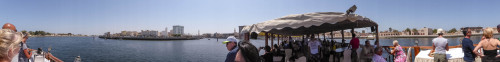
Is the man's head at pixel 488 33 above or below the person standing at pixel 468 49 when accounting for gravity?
above

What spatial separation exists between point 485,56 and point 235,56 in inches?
155

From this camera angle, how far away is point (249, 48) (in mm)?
2863

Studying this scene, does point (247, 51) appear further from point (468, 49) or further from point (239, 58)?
point (468, 49)

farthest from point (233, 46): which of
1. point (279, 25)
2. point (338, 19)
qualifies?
point (338, 19)

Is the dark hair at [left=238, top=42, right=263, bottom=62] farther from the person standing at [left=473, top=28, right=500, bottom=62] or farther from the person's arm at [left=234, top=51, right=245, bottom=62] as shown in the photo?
the person standing at [left=473, top=28, right=500, bottom=62]

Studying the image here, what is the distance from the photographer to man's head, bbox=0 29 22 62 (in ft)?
4.01

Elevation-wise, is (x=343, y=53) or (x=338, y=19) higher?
(x=338, y=19)

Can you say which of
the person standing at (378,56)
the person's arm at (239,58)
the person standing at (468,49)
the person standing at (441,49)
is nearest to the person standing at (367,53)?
the person standing at (378,56)

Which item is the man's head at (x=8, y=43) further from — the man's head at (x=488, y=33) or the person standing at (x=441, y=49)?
the person standing at (x=441, y=49)

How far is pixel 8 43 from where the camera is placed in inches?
49.8

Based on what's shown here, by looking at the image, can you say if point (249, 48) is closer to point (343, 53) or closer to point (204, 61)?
point (343, 53)

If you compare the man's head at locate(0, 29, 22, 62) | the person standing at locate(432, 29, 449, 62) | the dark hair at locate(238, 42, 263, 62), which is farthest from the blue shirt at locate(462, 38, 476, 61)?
the man's head at locate(0, 29, 22, 62)

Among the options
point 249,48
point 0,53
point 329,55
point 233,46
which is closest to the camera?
point 0,53

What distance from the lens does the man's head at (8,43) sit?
Result: 1.22 metres
